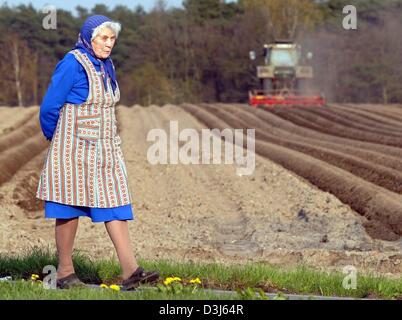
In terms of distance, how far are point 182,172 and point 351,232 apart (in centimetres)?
726

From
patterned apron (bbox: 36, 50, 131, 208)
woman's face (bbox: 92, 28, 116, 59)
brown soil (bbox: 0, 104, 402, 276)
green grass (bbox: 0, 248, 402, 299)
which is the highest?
woman's face (bbox: 92, 28, 116, 59)

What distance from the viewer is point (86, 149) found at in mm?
6484

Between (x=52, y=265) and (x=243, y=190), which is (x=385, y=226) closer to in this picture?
(x=243, y=190)

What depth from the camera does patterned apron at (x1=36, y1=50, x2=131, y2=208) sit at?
648 cm

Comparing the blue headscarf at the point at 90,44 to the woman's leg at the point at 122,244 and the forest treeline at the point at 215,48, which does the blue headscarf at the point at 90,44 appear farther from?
the forest treeline at the point at 215,48

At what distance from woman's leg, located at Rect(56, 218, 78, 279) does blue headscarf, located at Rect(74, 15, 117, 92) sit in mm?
1042

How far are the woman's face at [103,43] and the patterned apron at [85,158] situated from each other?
0.35 ft

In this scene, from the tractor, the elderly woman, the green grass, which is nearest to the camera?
the green grass

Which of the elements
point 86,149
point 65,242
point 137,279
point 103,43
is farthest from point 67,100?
point 137,279

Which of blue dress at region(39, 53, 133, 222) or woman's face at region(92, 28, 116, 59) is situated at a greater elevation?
woman's face at region(92, 28, 116, 59)

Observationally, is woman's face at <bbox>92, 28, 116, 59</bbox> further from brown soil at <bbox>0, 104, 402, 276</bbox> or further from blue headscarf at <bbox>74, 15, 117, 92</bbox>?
brown soil at <bbox>0, 104, 402, 276</bbox>

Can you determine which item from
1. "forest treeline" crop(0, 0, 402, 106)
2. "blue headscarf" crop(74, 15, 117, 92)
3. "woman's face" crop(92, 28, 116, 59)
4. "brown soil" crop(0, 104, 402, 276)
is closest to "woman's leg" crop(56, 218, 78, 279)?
"blue headscarf" crop(74, 15, 117, 92)

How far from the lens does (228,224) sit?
12672 mm

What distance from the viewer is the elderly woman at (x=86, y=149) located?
6.48 m
